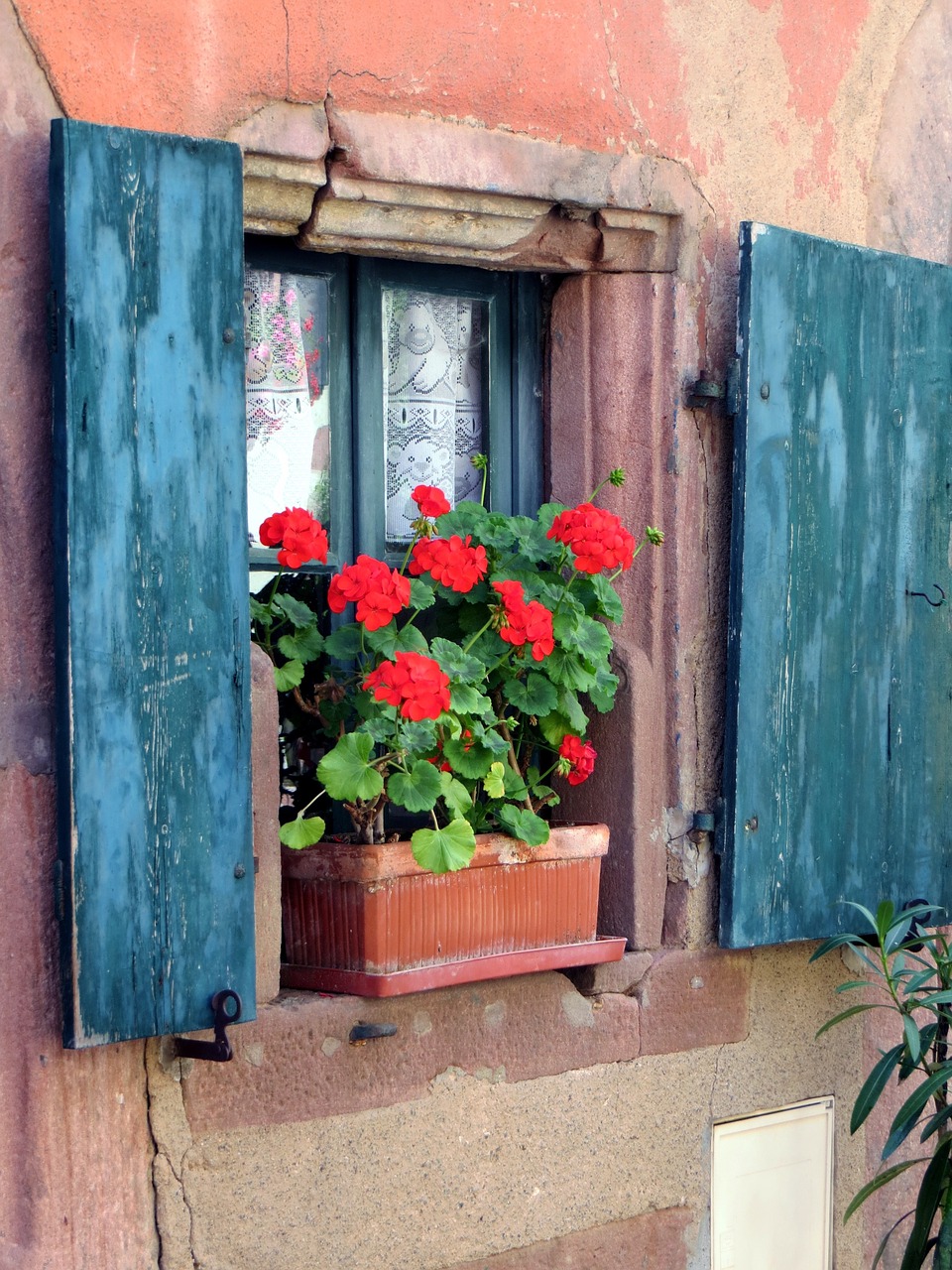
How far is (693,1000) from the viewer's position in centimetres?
356

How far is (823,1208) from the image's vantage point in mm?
3797

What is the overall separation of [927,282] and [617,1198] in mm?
2069

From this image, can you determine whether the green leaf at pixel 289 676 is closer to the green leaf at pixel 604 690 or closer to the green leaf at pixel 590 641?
the green leaf at pixel 590 641

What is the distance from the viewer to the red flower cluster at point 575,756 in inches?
128

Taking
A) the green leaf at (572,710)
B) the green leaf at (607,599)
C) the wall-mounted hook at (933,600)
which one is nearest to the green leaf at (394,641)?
the green leaf at (572,710)

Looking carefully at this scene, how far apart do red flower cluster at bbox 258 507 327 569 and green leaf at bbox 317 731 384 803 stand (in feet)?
1.06

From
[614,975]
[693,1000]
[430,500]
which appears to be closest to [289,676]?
[430,500]

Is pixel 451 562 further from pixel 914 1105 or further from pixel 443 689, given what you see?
pixel 914 1105

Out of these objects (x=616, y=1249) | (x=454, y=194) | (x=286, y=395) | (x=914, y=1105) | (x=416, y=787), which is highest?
(x=454, y=194)

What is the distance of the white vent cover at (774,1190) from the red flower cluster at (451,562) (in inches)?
55.5

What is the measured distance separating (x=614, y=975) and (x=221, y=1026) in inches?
38.9

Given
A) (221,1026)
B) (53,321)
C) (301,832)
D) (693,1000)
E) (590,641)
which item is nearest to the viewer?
(53,321)

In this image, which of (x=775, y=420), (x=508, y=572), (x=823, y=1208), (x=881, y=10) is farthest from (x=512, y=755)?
(x=881, y=10)

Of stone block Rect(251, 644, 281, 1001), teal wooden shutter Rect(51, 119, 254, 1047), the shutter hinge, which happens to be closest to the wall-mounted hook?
stone block Rect(251, 644, 281, 1001)
